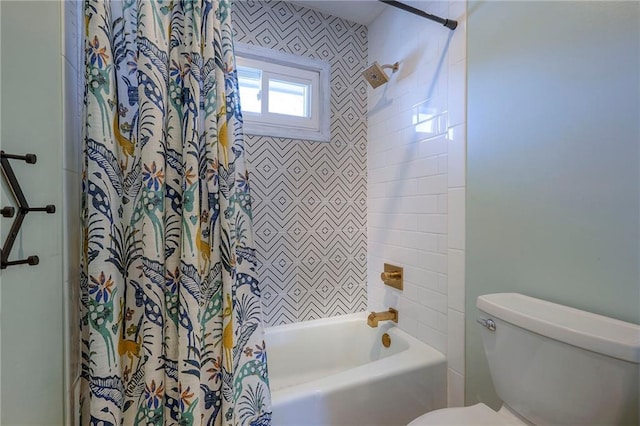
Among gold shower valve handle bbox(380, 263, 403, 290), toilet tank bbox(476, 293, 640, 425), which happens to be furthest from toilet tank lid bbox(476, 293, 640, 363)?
gold shower valve handle bbox(380, 263, 403, 290)

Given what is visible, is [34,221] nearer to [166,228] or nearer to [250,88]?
[166,228]

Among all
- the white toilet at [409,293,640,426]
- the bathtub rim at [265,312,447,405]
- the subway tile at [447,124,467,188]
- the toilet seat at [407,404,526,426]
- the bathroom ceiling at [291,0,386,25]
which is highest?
the bathroom ceiling at [291,0,386,25]

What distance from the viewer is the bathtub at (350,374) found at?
109 centimetres

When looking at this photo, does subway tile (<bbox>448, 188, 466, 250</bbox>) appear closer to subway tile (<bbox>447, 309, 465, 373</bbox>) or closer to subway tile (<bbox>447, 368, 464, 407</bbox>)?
subway tile (<bbox>447, 309, 465, 373</bbox>)


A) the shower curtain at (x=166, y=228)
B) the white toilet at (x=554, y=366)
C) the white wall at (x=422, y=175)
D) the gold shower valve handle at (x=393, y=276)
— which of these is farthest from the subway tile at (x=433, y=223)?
the shower curtain at (x=166, y=228)

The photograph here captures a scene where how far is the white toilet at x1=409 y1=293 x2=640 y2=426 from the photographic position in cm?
67

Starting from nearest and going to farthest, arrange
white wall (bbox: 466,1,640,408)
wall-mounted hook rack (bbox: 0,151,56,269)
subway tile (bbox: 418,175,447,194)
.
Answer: wall-mounted hook rack (bbox: 0,151,56,269)
white wall (bbox: 466,1,640,408)
subway tile (bbox: 418,175,447,194)

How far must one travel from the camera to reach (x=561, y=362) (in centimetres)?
76

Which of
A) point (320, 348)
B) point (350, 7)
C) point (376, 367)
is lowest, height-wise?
point (320, 348)

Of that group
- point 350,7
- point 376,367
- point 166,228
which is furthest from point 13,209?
point 350,7

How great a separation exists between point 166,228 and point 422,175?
1249 mm

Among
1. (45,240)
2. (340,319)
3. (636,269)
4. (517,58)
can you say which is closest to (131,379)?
(45,240)

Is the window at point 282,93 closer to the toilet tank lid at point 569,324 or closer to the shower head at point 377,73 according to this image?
the shower head at point 377,73

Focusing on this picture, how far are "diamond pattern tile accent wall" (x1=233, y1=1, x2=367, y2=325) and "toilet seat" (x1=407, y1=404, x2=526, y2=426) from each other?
104 centimetres
